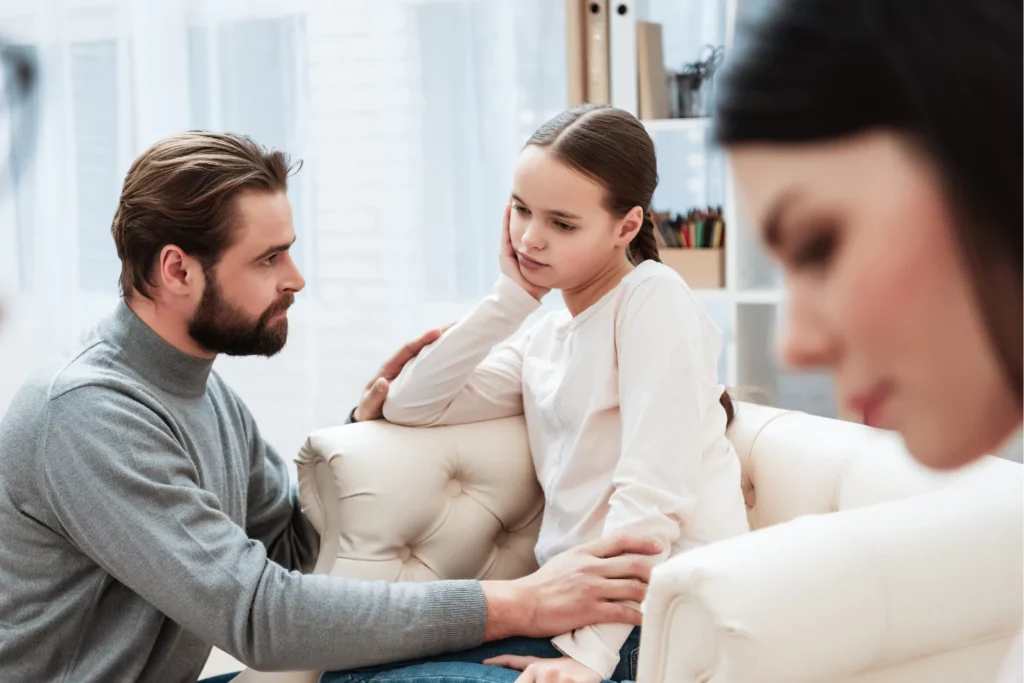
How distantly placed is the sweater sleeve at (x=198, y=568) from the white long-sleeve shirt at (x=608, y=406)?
8.1 inches

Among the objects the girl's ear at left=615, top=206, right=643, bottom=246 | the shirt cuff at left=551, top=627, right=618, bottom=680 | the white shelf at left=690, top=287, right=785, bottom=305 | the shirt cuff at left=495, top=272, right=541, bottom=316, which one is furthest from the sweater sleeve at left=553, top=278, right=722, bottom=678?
the white shelf at left=690, top=287, right=785, bottom=305

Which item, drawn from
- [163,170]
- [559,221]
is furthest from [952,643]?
[163,170]

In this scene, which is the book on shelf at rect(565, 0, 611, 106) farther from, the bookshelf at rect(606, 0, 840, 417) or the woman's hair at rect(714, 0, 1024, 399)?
the woman's hair at rect(714, 0, 1024, 399)

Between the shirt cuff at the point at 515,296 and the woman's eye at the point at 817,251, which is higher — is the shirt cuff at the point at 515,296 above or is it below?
below

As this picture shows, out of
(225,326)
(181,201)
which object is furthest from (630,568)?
(181,201)

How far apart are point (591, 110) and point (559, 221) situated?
0.17 meters

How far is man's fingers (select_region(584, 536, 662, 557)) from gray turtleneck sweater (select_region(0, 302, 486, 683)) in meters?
0.20

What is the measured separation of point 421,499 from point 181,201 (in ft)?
1.86

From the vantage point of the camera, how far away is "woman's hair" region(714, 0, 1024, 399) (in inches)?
10.5

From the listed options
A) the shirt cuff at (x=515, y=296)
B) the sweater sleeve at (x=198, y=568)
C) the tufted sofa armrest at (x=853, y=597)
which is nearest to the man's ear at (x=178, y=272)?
the sweater sleeve at (x=198, y=568)

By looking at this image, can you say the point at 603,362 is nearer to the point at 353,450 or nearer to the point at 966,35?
the point at 353,450

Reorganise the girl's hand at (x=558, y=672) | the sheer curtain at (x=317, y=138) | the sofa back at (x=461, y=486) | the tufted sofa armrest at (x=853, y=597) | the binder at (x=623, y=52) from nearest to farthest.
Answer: the tufted sofa armrest at (x=853, y=597), the girl's hand at (x=558, y=672), the sofa back at (x=461, y=486), the binder at (x=623, y=52), the sheer curtain at (x=317, y=138)

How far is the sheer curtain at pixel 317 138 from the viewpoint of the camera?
9.17 ft

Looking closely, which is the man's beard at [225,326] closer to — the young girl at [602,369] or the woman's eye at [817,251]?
the young girl at [602,369]
